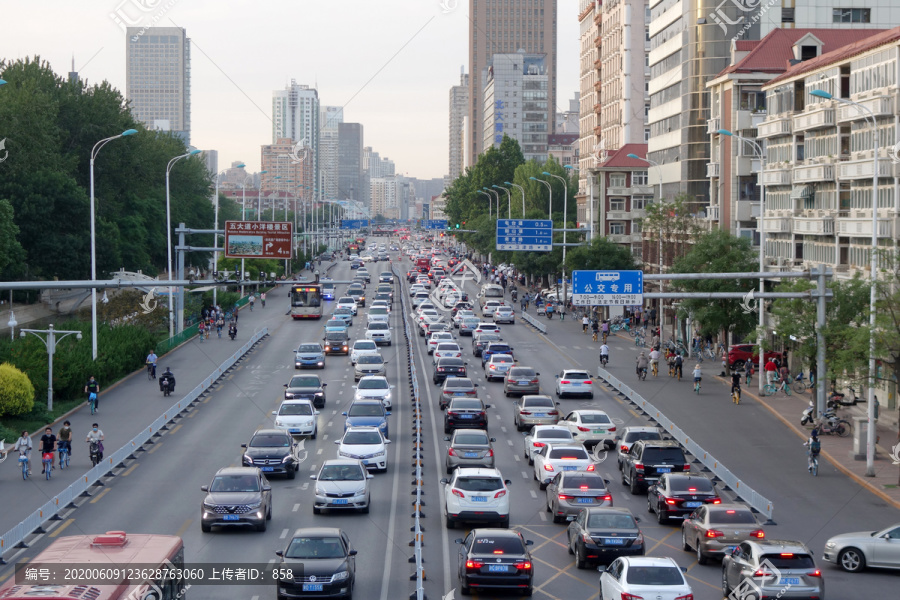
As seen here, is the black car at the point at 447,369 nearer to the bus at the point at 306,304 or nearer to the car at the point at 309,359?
the car at the point at 309,359

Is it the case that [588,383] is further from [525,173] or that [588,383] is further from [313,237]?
[313,237]

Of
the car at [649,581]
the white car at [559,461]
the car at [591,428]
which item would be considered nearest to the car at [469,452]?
the white car at [559,461]

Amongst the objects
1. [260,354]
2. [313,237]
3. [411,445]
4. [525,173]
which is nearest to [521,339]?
[260,354]

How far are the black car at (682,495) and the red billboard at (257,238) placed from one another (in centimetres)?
2627

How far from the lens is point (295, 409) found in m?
37.8

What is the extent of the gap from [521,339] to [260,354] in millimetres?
16848

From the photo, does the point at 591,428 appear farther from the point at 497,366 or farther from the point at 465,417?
the point at 497,366

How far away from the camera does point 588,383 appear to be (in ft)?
154

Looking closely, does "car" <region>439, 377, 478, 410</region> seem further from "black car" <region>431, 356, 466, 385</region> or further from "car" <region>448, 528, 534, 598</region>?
"car" <region>448, 528, 534, 598</region>

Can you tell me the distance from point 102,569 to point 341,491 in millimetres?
11527

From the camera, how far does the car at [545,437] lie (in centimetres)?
3294

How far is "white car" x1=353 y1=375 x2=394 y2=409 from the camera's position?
4203 centimetres

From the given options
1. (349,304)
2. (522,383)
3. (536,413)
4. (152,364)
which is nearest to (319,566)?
(536,413)

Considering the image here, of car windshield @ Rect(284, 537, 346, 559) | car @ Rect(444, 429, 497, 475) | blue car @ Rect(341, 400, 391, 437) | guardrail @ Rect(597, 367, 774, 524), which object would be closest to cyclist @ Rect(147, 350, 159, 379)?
blue car @ Rect(341, 400, 391, 437)
